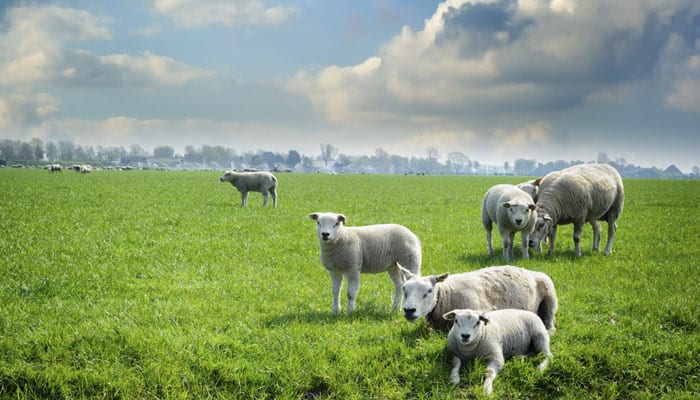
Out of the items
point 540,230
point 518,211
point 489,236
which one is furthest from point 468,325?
point 489,236

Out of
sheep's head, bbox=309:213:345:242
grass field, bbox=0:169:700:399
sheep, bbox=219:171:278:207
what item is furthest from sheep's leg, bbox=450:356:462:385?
sheep, bbox=219:171:278:207

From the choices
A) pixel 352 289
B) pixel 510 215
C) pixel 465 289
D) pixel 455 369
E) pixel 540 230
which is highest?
pixel 510 215

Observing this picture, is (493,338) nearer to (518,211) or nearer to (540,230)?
(518,211)

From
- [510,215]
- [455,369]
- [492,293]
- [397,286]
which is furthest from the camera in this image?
[510,215]

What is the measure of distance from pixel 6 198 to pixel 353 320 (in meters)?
26.6

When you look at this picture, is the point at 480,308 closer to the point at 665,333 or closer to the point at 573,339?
the point at 573,339

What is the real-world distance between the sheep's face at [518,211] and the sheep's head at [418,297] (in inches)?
253

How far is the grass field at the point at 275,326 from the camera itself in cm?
614

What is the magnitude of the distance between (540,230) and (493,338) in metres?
8.59

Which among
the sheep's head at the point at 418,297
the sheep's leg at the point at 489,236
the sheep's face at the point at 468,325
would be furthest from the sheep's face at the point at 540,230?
the sheep's face at the point at 468,325

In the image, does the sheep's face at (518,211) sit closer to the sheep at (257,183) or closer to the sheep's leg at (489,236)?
the sheep's leg at (489,236)

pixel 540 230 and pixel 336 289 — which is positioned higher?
pixel 540 230

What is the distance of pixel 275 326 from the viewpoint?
776cm

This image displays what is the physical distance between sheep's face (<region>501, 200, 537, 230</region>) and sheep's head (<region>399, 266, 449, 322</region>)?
6.43 metres
